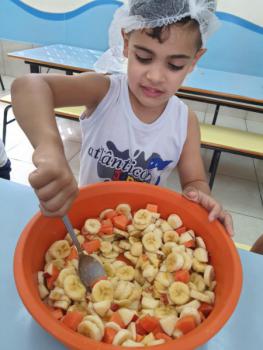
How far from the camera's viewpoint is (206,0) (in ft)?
2.23

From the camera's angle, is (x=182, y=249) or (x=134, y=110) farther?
(x=134, y=110)

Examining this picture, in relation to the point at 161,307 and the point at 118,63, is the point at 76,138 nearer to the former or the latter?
the point at 118,63

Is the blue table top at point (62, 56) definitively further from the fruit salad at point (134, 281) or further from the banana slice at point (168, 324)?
the banana slice at point (168, 324)

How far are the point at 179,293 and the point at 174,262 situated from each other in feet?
0.19

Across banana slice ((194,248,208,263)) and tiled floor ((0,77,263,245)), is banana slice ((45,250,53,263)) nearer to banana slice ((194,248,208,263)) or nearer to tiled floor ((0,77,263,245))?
banana slice ((194,248,208,263))

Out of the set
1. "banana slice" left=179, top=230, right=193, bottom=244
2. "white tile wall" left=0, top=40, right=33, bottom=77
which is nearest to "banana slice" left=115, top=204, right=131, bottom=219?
"banana slice" left=179, top=230, right=193, bottom=244

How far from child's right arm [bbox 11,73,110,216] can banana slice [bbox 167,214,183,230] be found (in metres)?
0.26

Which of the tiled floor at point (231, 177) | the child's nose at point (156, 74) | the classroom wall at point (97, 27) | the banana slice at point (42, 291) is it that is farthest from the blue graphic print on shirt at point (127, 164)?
the classroom wall at point (97, 27)

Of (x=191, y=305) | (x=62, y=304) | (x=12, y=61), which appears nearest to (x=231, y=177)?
(x=191, y=305)

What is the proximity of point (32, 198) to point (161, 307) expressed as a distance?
1.26ft

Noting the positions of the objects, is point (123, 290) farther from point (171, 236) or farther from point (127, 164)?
Answer: point (127, 164)

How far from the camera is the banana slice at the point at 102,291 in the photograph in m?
0.50

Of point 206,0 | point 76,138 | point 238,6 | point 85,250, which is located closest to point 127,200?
point 85,250

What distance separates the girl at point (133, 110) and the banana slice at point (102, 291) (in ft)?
0.49
